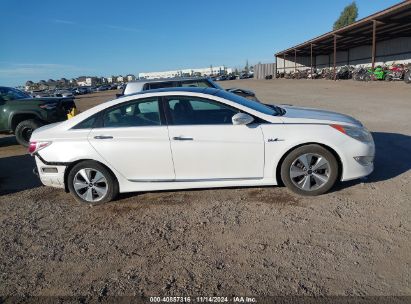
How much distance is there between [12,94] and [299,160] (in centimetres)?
953

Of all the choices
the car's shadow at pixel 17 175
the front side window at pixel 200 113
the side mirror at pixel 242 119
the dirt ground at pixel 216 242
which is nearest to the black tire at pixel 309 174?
the dirt ground at pixel 216 242

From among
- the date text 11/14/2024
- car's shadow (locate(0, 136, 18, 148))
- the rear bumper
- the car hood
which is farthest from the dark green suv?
the date text 11/14/2024

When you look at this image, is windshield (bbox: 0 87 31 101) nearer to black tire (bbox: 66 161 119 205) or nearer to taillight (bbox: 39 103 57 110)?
taillight (bbox: 39 103 57 110)

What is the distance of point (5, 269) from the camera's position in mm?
3441

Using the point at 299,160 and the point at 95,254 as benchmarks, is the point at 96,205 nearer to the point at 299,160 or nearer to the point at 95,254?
the point at 95,254

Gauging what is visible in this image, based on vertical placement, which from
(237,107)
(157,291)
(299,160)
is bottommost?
(157,291)

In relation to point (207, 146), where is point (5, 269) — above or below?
below

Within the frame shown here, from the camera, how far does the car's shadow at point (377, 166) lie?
17.2 ft

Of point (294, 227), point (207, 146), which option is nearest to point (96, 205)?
point (207, 146)

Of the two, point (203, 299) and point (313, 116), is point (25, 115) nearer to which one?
point (313, 116)

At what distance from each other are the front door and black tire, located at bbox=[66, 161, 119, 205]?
0.94 metres

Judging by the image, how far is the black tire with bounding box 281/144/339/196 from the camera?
14.5ft

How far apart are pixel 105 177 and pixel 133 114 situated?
0.96 m

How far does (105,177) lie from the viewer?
476 cm
